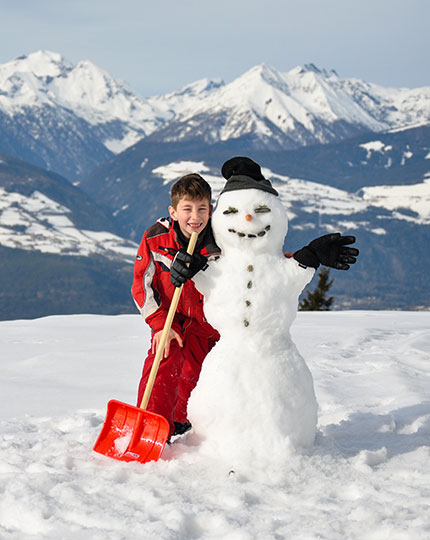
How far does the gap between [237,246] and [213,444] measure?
1.09m

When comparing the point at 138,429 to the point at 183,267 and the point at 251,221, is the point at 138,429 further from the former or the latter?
the point at 251,221

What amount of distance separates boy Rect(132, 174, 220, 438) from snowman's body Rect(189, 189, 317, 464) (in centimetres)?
22

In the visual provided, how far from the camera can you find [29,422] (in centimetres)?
459

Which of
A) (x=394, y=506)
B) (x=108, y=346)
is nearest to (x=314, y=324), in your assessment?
(x=108, y=346)

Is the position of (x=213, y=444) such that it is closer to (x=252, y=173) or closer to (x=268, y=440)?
(x=268, y=440)

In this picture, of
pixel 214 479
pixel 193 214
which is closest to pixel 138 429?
pixel 214 479

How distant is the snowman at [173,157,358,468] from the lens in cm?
349

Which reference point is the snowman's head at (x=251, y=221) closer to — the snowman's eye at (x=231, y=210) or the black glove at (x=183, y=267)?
the snowman's eye at (x=231, y=210)

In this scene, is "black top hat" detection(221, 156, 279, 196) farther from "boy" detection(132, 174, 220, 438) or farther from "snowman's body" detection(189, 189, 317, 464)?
"boy" detection(132, 174, 220, 438)

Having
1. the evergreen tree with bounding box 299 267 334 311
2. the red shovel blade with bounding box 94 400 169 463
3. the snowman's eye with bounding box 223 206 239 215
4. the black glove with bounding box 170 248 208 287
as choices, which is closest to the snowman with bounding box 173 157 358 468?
the snowman's eye with bounding box 223 206 239 215

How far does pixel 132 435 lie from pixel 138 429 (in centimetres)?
5

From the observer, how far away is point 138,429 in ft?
11.9

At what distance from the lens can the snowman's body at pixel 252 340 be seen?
3.50 m

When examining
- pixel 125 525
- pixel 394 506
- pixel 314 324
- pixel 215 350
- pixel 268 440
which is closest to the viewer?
pixel 125 525
